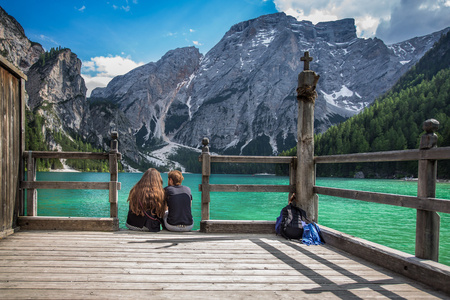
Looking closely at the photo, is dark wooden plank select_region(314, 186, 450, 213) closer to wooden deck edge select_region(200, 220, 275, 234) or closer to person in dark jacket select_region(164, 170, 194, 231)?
wooden deck edge select_region(200, 220, 275, 234)

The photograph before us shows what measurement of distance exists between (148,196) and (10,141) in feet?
11.2

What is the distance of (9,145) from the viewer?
21.9 ft

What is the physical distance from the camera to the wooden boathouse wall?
640cm

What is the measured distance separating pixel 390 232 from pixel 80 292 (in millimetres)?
20923

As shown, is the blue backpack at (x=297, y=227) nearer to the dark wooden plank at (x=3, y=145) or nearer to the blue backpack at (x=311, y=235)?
the blue backpack at (x=311, y=235)

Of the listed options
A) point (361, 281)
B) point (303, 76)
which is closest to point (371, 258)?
point (361, 281)

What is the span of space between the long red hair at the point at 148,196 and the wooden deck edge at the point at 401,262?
4.02 metres

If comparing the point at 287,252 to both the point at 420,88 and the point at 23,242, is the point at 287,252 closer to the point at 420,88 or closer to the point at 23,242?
the point at 23,242

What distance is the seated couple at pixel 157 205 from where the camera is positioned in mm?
6824

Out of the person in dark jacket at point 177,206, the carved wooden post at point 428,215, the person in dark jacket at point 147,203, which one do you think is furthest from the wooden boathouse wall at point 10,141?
the carved wooden post at point 428,215

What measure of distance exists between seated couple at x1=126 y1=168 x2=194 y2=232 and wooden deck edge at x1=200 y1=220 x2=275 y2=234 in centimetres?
47

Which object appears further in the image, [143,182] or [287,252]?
[143,182]

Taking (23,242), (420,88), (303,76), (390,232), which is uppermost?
(420,88)

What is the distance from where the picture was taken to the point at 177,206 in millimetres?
7105
